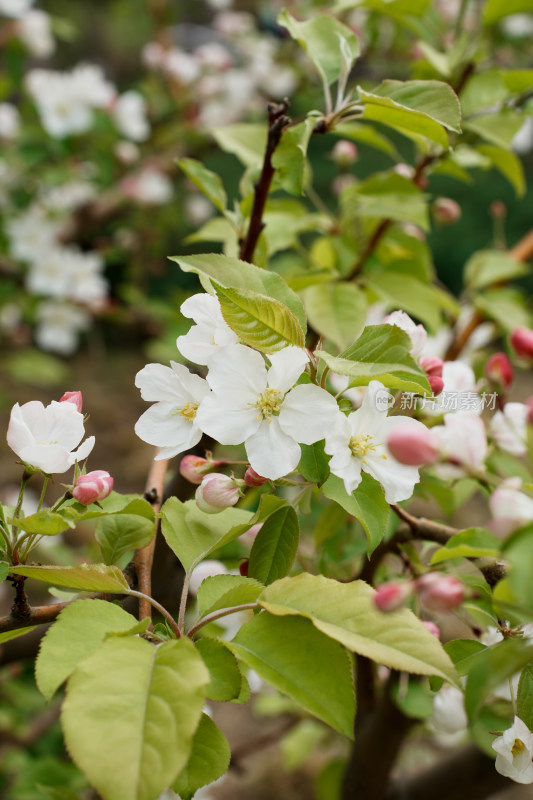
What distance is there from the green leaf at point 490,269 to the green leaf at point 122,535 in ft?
2.54

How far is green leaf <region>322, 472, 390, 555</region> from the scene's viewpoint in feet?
1.51

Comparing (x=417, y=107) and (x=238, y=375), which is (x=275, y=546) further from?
(x=417, y=107)

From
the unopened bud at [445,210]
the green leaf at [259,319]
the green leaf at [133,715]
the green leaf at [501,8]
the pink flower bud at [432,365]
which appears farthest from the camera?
the unopened bud at [445,210]

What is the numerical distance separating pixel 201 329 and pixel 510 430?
0.22 metres

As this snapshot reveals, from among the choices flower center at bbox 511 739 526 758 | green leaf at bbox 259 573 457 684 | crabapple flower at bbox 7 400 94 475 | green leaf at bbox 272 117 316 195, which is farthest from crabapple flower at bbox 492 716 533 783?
green leaf at bbox 272 117 316 195

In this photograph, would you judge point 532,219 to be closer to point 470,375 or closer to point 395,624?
point 470,375

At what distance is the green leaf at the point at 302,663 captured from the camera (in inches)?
15.5

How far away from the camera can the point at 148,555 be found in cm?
58

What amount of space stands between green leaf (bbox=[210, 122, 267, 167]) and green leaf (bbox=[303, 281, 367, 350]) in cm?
18

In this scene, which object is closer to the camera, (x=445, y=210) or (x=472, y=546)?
(x=472, y=546)

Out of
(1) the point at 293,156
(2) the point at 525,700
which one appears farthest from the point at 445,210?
(2) the point at 525,700

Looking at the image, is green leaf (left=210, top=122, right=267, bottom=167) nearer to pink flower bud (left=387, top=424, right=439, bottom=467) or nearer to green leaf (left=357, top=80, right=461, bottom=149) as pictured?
green leaf (left=357, top=80, right=461, bottom=149)

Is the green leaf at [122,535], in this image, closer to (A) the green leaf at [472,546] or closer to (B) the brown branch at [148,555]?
(B) the brown branch at [148,555]

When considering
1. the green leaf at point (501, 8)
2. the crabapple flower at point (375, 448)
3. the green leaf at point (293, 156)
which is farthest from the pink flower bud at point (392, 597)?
the green leaf at point (501, 8)
